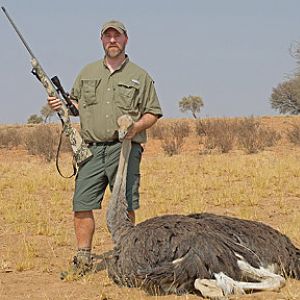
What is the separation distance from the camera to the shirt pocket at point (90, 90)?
20.2 ft

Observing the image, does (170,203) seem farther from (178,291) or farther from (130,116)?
(178,291)

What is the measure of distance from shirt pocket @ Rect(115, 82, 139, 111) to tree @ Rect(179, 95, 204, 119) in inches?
2228

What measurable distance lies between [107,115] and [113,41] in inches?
27.0

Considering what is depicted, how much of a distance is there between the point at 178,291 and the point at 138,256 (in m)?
0.42

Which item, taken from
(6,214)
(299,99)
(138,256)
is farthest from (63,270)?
(299,99)

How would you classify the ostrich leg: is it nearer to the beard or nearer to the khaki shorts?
the khaki shorts

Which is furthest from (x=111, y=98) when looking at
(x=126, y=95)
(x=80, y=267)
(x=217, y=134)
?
(x=217, y=134)

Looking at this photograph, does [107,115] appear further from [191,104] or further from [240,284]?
[191,104]

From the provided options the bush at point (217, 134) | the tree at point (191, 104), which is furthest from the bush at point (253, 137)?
the tree at point (191, 104)

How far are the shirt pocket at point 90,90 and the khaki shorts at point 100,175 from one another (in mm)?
425

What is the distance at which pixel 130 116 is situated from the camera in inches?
238

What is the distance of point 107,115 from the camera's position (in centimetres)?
610

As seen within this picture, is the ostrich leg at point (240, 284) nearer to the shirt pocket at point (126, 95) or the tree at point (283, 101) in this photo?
the shirt pocket at point (126, 95)

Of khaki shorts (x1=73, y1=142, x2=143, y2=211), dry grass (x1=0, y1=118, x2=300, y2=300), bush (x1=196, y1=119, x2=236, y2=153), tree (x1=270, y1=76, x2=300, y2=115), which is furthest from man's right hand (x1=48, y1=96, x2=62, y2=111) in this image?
tree (x1=270, y1=76, x2=300, y2=115)
